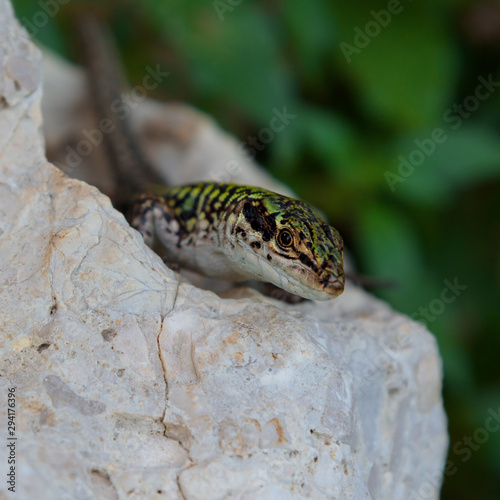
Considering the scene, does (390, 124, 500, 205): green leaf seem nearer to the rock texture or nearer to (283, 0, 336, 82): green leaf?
(283, 0, 336, 82): green leaf

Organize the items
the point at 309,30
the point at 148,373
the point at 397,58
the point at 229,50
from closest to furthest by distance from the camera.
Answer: the point at 148,373, the point at 229,50, the point at 309,30, the point at 397,58

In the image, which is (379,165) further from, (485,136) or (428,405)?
(428,405)

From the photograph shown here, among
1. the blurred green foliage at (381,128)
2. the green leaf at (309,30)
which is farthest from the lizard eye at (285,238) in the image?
the green leaf at (309,30)

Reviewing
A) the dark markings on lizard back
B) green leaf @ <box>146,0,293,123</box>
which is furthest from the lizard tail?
the dark markings on lizard back

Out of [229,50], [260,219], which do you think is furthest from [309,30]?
[260,219]

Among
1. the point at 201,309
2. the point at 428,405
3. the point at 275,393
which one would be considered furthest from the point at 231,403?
the point at 428,405

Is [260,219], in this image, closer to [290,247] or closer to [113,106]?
[290,247]

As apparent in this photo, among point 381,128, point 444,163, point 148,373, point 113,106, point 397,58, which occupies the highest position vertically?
point 397,58
